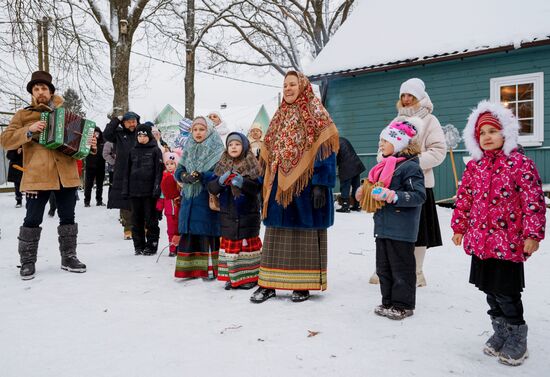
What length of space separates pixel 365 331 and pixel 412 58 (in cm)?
933

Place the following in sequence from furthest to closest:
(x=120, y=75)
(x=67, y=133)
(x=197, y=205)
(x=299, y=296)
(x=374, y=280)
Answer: (x=120, y=75) < (x=67, y=133) < (x=197, y=205) < (x=374, y=280) < (x=299, y=296)

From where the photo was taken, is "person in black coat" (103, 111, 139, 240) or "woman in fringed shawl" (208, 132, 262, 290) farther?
"person in black coat" (103, 111, 139, 240)

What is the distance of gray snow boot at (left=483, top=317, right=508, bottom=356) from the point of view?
Result: 8.94 feet

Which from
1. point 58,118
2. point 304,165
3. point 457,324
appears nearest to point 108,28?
point 58,118

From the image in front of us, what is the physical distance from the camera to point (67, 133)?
190 inches

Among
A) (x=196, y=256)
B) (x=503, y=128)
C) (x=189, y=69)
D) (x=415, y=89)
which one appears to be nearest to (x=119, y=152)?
(x=196, y=256)

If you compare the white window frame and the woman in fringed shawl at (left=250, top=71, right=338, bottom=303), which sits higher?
the white window frame

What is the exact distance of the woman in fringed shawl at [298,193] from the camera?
3.74 metres

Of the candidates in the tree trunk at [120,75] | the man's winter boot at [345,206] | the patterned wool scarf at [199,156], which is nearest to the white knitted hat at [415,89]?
the patterned wool scarf at [199,156]

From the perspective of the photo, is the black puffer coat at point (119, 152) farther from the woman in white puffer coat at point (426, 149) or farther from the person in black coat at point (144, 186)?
the woman in white puffer coat at point (426, 149)

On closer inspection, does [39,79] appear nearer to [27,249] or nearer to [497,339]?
[27,249]

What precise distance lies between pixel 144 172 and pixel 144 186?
18 cm

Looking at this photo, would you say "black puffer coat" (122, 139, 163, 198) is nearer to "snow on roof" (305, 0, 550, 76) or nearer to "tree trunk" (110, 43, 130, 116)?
"tree trunk" (110, 43, 130, 116)

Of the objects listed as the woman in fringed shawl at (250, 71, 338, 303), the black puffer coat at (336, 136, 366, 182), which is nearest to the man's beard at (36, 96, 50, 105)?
the woman in fringed shawl at (250, 71, 338, 303)
